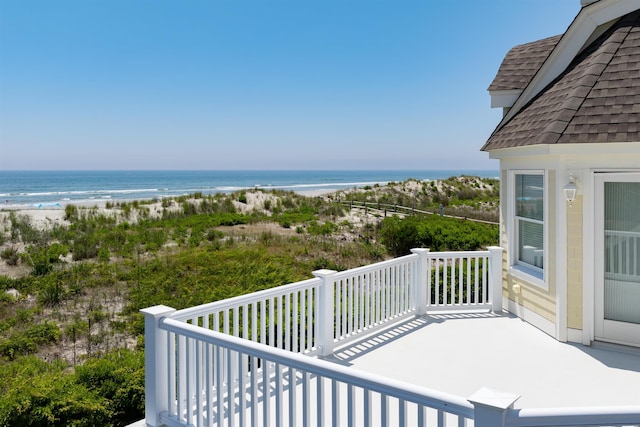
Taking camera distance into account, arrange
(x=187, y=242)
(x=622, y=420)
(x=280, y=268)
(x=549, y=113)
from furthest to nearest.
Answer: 1. (x=187, y=242)
2. (x=280, y=268)
3. (x=549, y=113)
4. (x=622, y=420)

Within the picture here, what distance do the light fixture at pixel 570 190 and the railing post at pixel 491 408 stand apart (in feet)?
15.1

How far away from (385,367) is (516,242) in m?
3.75

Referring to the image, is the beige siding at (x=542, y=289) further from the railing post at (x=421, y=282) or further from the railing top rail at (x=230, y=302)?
the railing top rail at (x=230, y=302)

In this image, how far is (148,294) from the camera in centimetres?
883

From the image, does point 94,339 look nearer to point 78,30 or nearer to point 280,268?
point 280,268

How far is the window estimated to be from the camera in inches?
265

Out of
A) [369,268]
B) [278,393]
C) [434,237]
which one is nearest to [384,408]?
[278,393]

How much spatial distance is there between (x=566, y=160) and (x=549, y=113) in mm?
859

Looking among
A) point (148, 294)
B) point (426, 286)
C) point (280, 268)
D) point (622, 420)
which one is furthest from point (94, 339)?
point (622, 420)

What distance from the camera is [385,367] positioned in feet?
17.0

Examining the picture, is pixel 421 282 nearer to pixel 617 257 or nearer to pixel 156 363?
pixel 617 257

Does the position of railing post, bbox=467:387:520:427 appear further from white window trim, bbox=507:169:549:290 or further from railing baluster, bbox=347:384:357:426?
white window trim, bbox=507:169:549:290

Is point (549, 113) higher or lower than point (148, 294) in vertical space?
higher

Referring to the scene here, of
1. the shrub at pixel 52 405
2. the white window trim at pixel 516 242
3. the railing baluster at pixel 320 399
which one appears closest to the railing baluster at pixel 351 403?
the railing baluster at pixel 320 399
